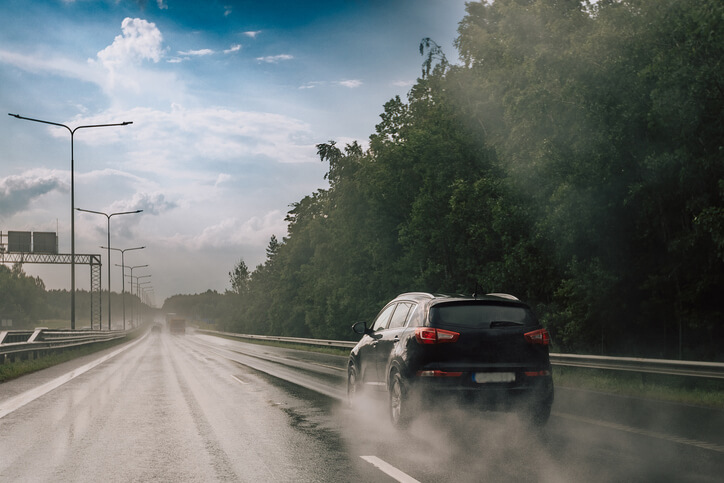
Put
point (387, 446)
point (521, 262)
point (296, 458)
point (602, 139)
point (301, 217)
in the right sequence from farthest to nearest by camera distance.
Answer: point (301, 217), point (521, 262), point (602, 139), point (387, 446), point (296, 458)

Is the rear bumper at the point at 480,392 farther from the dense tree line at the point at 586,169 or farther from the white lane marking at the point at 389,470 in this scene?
the dense tree line at the point at 586,169

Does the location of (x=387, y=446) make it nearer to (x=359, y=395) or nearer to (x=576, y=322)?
(x=359, y=395)

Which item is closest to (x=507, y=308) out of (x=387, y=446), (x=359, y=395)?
(x=387, y=446)

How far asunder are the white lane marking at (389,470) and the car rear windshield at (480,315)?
79.9 inches

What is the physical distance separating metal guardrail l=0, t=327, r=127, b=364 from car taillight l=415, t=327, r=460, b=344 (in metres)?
14.7

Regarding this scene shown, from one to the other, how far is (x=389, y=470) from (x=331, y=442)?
66.2 inches

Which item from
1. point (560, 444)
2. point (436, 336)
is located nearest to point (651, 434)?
point (560, 444)

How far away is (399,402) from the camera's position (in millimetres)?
8758

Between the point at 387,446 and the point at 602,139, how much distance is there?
507 inches

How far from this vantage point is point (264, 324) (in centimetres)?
9856

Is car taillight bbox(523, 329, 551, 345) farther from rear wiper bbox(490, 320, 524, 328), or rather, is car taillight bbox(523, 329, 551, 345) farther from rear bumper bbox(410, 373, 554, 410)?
rear bumper bbox(410, 373, 554, 410)

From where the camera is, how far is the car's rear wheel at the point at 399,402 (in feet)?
27.8

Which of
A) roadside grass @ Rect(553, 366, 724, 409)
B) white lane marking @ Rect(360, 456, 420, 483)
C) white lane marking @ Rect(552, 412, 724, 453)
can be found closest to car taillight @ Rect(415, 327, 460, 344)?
white lane marking @ Rect(360, 456, 420, 483)

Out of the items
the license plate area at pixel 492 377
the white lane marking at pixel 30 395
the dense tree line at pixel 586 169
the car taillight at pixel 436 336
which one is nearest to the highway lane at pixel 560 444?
the license plate area at pixel 492 377
